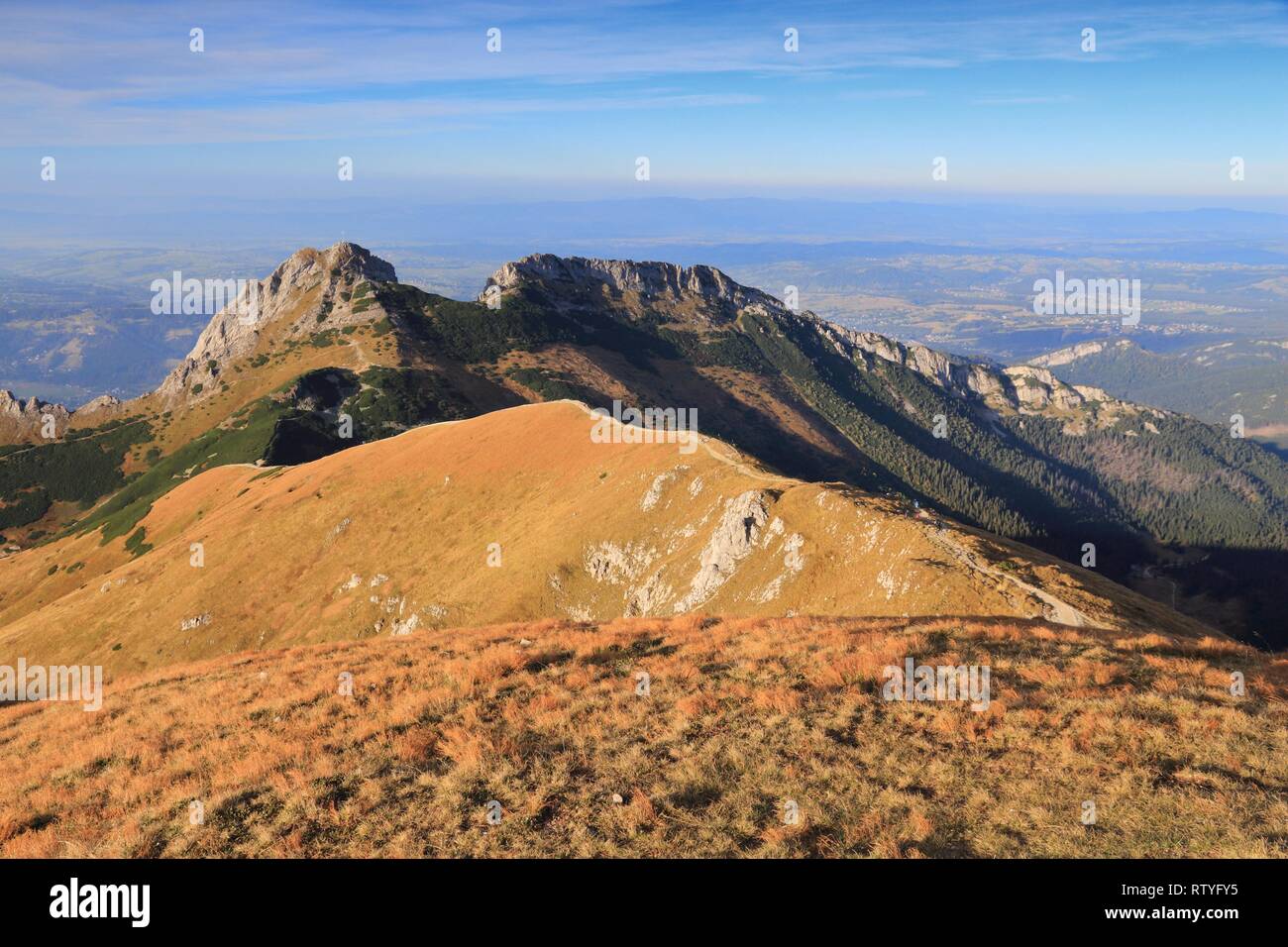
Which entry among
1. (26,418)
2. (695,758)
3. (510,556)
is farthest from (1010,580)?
(26,418)

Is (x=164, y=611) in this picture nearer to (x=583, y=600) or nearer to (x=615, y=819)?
(x=583, y=600)

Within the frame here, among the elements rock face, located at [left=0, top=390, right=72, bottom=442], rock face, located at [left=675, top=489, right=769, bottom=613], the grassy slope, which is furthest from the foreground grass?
rock face, located at [left=0, top=390, right=72, bottom=442]

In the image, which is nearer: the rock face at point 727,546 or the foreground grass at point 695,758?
the foreground grass at point 695,758

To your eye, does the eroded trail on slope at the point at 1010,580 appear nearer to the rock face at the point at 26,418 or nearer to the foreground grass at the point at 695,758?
the foreground grass at the point at 695,758

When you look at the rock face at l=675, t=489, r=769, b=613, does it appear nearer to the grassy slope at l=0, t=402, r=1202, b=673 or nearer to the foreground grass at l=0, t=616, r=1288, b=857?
the grassy slope at l=0, t=402, r=1202, b=673

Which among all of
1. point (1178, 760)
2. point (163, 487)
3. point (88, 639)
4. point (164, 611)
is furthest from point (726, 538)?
point (163, 487)

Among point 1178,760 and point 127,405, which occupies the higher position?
point 127,405

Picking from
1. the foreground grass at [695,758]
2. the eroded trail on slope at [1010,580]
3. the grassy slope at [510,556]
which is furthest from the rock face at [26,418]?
the eroded trail on slope at [1010,580]
